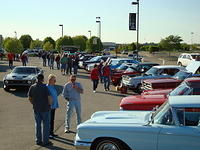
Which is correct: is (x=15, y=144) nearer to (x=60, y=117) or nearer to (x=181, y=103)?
(x=60, y=117)

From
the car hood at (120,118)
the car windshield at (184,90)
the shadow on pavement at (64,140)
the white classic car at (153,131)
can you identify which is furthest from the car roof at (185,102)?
the shadow on pavement at (64,140)

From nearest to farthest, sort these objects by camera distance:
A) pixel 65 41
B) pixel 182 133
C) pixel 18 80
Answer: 1. pixel 182 133
2. pixel 18 80
3. pixel 65 41

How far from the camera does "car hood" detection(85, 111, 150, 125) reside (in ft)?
21.7

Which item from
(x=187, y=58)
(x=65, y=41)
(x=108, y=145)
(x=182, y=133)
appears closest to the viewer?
(x=182, y=133)

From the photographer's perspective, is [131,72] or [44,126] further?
[131,72]

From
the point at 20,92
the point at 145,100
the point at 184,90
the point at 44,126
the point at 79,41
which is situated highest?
the point at 79,41

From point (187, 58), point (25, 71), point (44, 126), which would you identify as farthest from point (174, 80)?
point (187, 58)

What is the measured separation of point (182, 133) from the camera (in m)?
5.92

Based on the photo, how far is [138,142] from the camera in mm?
6152

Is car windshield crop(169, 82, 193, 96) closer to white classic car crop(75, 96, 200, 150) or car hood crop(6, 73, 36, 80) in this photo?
white classic car crop(75, 96, 200, 150)

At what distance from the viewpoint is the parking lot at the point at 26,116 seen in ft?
27.3

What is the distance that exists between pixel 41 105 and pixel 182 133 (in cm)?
361

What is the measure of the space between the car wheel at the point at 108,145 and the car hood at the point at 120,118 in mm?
394

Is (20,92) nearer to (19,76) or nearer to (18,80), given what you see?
(18,80)
